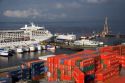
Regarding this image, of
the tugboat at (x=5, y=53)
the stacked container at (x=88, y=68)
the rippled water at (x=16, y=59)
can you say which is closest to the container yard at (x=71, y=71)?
the stacked container at (x=88, y=68)

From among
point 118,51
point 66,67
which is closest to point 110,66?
point 66,67

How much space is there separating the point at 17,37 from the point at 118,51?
1102 inches

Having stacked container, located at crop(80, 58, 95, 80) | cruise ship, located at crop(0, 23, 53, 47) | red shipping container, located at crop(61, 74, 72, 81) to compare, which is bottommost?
red shipping container, located at crop(61, 74, 72, 81)

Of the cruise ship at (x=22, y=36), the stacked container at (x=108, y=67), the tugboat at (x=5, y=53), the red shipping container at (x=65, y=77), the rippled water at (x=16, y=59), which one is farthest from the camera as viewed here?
the cruise ship at (x=22, y=36)

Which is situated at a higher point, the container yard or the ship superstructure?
the ship superstructure

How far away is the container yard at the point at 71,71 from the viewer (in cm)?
2172

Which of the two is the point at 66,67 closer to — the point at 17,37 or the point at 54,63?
the point at 54,63

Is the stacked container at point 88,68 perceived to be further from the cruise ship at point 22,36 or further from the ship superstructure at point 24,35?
the ship superstructure at point 24,35

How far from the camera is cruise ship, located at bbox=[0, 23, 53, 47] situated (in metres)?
52.9

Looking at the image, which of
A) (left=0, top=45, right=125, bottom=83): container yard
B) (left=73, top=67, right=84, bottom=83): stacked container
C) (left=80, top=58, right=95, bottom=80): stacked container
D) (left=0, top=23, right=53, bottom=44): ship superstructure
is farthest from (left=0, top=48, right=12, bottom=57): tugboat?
(left=73, top=67, right=84, bottom=83): stacked container

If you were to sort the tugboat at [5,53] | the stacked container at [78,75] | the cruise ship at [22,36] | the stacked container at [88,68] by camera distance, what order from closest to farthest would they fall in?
the stacked container at [78,75] → the stacked container at [88,68] → the tugboat at [5,53] → the cruise ship at [22,36]

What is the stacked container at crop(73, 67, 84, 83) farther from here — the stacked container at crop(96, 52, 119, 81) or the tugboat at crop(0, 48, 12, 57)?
A: the tugboat at crop(0, 48, 12, 57)

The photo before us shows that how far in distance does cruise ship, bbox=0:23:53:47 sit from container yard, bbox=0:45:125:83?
1091 inches

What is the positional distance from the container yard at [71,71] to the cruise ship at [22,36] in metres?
27.7
